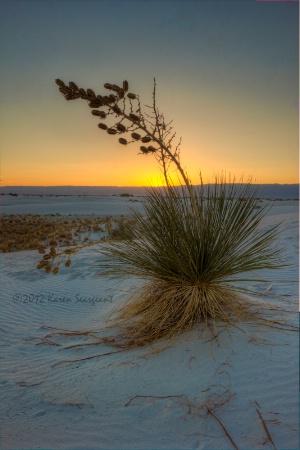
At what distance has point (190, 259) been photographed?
3197 millimetres

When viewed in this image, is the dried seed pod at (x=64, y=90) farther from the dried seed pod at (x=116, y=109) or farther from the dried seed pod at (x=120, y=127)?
the dried seed pod at (x=120, y=127)

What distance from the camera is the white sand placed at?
1.97 metres

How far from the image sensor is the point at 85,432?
83.9 inches

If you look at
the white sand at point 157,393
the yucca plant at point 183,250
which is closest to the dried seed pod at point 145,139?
the yucca plant at point 183,250

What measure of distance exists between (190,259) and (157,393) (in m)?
1.17

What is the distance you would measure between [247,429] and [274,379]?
492mm

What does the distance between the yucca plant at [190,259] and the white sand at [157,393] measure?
0.82 feet

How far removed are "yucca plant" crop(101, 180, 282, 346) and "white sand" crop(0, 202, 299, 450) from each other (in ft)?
0.82

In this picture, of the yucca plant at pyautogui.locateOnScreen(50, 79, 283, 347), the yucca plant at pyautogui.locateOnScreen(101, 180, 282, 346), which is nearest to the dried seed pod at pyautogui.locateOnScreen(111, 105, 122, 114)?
the yucca plant at pyautogui.locateOnScreen(50, 79, 283, 347)

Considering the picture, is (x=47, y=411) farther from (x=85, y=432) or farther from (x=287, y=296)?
(x=287, y=296)

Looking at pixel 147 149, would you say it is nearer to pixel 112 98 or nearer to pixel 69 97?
pixel 112 98

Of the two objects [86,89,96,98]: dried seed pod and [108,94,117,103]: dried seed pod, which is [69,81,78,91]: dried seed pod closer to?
[86,89,96,98]: dried seed pod

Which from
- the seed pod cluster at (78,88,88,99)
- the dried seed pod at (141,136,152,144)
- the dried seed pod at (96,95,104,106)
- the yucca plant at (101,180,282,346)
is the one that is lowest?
the yucca plant at (101,180,282,346)

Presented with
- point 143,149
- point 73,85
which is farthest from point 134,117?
point 73,85
